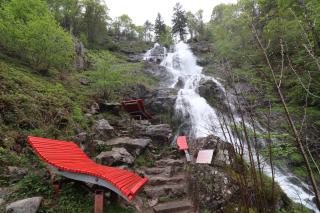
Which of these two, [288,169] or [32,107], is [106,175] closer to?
[32,107]

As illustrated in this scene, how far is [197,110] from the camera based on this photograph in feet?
43.1

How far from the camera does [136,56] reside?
29.6 m

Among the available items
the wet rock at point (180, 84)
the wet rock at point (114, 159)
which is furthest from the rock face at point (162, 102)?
the wet rock at point (114, 159)

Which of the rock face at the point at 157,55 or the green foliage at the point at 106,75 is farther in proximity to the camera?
the rock face at the point at 157,55

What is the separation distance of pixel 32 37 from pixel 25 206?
8.45m

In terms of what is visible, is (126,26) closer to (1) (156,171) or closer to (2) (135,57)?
(2) (135,57)

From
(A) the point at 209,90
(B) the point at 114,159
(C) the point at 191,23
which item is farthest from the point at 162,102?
(C) the point at 191,23

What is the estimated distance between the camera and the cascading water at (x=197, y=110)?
22.2ft

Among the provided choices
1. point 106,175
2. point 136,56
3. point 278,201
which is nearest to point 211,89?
point 278,201

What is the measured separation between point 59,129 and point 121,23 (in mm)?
36764

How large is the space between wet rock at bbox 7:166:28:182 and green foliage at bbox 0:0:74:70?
22.8 feet

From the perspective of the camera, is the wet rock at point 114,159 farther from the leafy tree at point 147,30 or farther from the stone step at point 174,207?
the leafy tree at point 147,30

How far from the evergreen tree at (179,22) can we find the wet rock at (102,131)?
34.4m

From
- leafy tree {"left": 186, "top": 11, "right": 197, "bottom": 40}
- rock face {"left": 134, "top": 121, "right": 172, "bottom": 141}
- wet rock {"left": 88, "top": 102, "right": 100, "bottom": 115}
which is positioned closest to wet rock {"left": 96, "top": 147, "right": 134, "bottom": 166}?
rock face {"left": 134, "top": 121, "right": 172, "bottom": 141}
